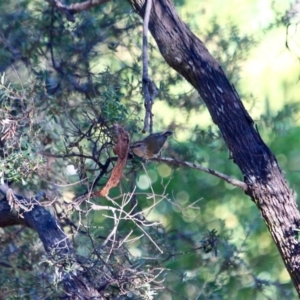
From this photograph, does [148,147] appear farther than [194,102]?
No

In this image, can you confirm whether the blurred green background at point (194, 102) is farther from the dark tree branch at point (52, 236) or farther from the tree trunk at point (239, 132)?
the tree trunk at point (239, 132)

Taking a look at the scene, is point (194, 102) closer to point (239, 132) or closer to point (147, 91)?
point (239, 132)

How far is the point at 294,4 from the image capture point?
4836 mm

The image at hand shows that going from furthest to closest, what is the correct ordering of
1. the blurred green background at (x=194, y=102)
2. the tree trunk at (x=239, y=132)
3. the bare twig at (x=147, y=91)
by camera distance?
the blurred green background at (x=194, y=102)
the tree trunk at (x=239, y=132)
the bare twig at (x=147, y=91)

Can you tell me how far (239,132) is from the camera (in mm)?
2891

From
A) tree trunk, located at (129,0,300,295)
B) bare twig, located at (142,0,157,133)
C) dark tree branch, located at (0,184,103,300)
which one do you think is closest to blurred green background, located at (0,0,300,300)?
dark tree branch, located at (0,184,103,300)

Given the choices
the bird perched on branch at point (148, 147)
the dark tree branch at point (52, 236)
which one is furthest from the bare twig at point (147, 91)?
the dark tree branch at point (52, 236)

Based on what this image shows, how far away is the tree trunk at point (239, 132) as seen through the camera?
284cm

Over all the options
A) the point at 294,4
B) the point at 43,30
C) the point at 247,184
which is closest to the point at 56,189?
the point at 43,30

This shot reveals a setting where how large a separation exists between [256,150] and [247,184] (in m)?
0.14

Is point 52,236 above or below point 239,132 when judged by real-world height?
above

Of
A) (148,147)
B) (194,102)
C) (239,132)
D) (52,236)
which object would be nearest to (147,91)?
(148,147)

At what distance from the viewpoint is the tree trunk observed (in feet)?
9.30

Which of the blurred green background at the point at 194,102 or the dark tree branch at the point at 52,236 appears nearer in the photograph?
the dark tree branch at the point at 52,236
